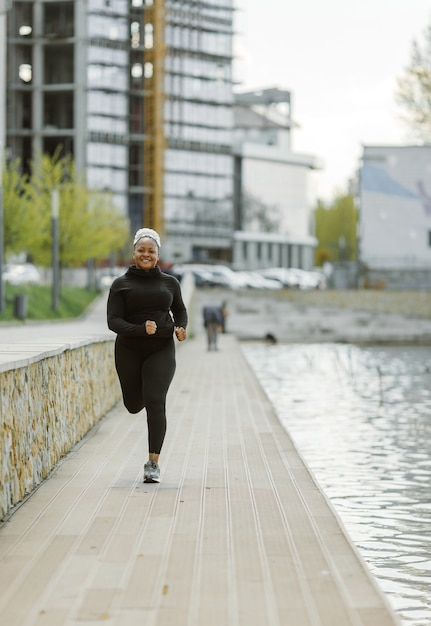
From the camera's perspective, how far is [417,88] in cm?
7325

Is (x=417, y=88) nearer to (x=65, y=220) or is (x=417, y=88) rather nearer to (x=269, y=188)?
(x=65, y=220)

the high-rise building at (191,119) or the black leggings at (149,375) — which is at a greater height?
the high-rise building at (191,119)

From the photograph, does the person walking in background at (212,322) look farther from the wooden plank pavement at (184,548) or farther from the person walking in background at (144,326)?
the person walking in background at (144,326)

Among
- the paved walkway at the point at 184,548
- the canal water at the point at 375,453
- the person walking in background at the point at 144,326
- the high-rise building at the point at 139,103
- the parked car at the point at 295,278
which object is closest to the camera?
the paved walkway at the point at 184,548

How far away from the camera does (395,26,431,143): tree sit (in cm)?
7269

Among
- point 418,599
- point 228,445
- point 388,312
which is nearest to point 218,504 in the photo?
point 418,599

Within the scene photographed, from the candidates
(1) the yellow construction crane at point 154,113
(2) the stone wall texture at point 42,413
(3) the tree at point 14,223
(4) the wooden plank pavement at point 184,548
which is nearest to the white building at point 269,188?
(1) the yellow construction crane at point 154,113

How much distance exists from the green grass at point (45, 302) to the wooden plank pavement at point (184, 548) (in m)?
32.1

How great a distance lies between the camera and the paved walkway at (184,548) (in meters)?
6.07

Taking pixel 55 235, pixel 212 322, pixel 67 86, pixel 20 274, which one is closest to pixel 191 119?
pixel 67 86

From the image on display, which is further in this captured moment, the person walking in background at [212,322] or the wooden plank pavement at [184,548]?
the person walking in background at [212,322]

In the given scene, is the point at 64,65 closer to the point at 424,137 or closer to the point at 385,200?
the point at 385,200

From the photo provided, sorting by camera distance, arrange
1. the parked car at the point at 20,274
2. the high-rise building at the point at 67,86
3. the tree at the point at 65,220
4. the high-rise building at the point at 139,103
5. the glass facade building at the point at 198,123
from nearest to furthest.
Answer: the tree at the point at 65,220, the parked car at the point at 20,274, the high-rise building at the point at 67,86, the high-rise building at the point at 139,103, the glass facade building at the point at 198,123

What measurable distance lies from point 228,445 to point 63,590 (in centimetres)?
718
